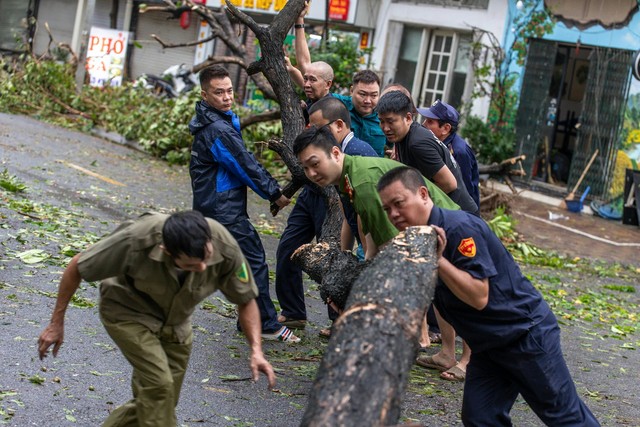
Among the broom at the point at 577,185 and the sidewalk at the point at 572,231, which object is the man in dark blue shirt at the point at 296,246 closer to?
the sidewalk at the point at 572,231

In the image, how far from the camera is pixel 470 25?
1895 centimetres

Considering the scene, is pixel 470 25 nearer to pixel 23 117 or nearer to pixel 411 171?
pixel 23 117

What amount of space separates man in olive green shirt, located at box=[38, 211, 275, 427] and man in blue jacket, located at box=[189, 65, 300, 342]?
2.41m

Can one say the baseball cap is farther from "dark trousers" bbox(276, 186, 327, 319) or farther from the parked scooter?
the parked scooter

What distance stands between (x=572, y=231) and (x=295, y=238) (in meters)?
9.13

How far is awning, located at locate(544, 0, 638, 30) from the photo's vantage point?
17.0 metres

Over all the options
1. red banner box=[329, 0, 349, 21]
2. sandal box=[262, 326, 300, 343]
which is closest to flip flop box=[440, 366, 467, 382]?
sandal box=[262, 326, 300, 343]

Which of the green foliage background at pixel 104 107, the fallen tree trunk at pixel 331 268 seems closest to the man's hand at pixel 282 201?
the fallen tree trunk at pixel 331 268

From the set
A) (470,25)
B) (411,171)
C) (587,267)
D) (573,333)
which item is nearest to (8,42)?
(470,25)

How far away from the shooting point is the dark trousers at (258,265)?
6.66 m

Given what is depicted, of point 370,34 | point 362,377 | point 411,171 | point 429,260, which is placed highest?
point 370,34

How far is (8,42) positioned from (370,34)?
17.4 metres

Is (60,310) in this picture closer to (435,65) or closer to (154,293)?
(154,293)

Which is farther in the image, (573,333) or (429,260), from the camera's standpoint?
(573,333)
